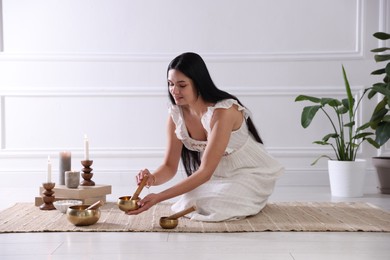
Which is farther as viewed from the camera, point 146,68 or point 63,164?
point 146,68

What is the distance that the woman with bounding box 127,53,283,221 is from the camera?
2.63 meters

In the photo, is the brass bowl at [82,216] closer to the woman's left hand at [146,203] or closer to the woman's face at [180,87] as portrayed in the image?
the woman's left hand at [146,203]

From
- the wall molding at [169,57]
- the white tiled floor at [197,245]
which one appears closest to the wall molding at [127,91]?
the wall molding at [169,57]

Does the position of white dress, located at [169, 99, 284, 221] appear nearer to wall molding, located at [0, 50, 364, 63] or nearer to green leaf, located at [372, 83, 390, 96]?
green leaf, located at [372, 83, 390, 96]

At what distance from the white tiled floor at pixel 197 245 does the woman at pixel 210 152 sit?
0.28m

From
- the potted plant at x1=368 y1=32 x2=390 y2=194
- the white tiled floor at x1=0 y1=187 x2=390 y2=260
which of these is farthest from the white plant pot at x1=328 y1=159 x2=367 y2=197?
the white tiled floor at x1=0 y1=187 x2=390 y2=260

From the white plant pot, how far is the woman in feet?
2.74

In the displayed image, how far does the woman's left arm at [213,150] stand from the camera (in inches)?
100

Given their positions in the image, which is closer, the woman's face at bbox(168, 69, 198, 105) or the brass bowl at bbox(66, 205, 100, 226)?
the brass bowl at bbox(66, 205, 100, 226)

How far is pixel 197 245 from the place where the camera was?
2.16 metres

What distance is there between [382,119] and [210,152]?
1535mm

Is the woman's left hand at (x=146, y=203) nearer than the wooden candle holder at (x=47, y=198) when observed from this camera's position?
Yes

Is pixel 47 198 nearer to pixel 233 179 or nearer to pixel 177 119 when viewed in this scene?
pixel 177 119

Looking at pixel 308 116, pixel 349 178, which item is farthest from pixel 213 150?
pixel 349 178
